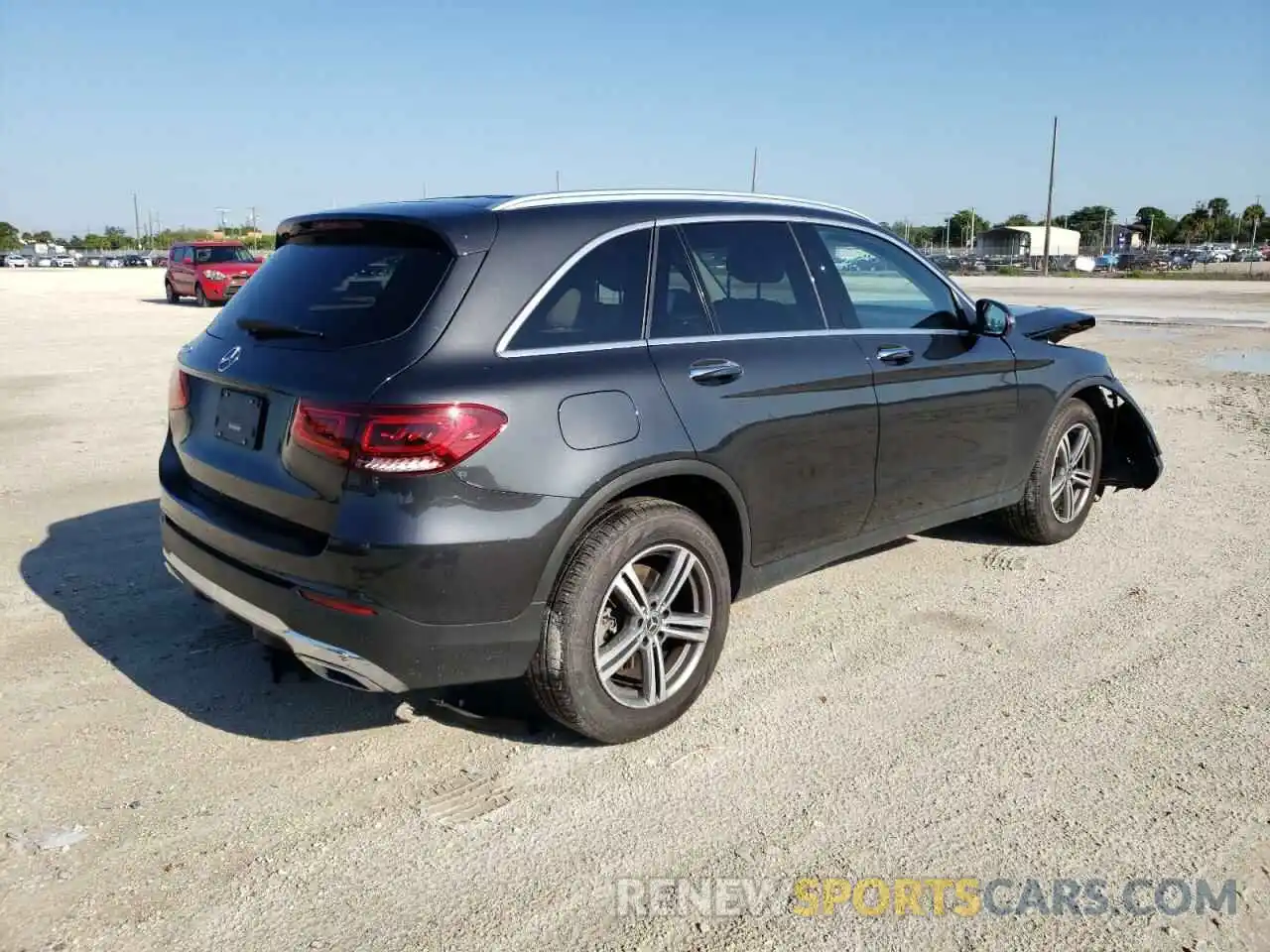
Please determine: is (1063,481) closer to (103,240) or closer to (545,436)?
(545,436)

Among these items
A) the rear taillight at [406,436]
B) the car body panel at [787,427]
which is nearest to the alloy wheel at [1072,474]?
the car body panel at [787,427]

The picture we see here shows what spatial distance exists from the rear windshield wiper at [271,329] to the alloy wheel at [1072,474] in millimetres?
3901

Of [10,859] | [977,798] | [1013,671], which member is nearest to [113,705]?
[10,859]

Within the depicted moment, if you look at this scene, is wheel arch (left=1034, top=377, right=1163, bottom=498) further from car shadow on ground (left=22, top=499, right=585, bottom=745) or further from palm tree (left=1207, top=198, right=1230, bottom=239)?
palm tree (left=1207, top=198, right=1230, bottom=239)

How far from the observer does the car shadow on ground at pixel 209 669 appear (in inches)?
144

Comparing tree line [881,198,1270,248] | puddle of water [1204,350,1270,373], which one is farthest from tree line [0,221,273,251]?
puddle of water [1204,350,1270,373]

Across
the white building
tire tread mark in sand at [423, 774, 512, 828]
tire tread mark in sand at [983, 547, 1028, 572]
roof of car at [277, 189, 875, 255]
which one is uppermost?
the white building

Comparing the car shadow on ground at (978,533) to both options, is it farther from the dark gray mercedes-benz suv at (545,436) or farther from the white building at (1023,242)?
the white building at (1023,242)

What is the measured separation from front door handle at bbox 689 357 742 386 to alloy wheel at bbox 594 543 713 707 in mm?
585

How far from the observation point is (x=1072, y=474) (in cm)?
571

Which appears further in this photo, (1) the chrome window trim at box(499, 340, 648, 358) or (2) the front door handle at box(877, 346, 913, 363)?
(2) the front door handle at box(877, 346, 913, 363)

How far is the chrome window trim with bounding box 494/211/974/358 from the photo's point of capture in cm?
327

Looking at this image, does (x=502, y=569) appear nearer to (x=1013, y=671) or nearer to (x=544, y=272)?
(x=544, y=272)

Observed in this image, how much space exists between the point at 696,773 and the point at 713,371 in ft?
4.45
